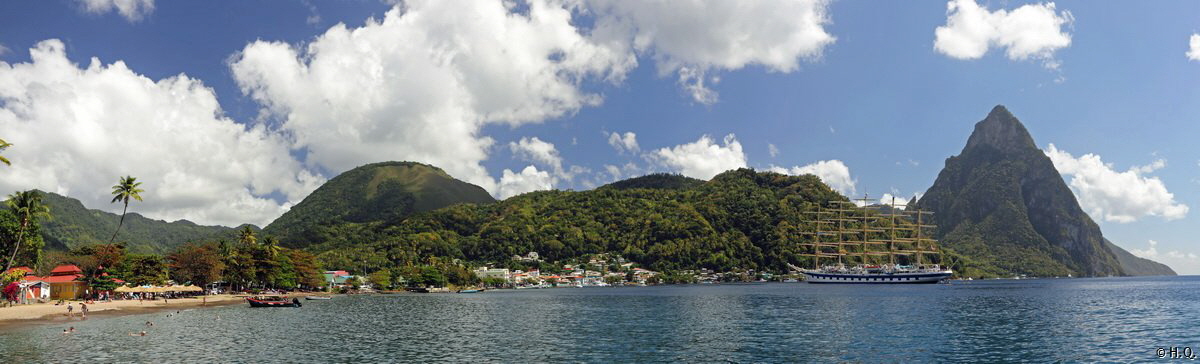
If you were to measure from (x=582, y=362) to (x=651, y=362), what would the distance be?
4.40 metres

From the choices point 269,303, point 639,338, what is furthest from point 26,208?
point 639,338

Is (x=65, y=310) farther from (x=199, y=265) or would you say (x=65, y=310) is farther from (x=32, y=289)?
(x=199, y=265)

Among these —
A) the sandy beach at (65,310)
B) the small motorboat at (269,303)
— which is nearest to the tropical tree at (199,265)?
the sandy beach at (65,310)

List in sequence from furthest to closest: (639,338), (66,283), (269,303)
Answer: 1. (269,303)
2. (66,283)
3. (639,338)

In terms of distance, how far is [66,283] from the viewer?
106m

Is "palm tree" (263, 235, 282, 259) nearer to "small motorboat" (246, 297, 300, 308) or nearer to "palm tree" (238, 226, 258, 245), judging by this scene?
"palm tree" (238, 226, 258, 245)

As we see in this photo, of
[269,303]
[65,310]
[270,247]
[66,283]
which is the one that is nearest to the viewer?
[65,310]

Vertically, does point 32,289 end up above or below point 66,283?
below

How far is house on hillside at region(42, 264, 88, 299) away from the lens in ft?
344

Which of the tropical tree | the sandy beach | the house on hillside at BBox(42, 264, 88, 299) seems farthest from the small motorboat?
the tropical tree

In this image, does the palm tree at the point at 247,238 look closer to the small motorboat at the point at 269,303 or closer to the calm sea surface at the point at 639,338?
the small motorboat at the point at 269,303

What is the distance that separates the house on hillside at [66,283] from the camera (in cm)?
10494

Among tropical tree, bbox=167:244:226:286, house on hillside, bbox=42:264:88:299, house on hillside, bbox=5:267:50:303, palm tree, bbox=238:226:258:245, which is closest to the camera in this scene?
house on hillside, bbox=5:267:50:303

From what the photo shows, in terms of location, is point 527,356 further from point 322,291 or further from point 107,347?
point 322,291
